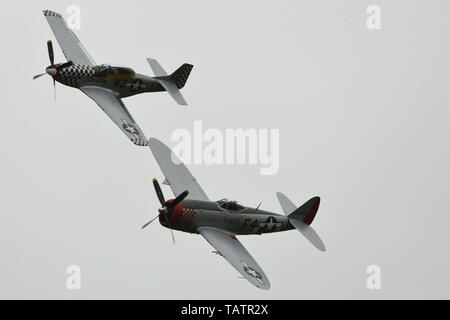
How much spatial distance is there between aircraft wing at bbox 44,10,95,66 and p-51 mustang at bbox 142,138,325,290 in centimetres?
560

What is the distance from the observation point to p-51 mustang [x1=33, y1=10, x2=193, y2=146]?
1129 inches

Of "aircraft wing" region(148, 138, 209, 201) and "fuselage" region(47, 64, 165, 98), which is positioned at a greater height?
"fuselage" region(47, 64, 165, 98)

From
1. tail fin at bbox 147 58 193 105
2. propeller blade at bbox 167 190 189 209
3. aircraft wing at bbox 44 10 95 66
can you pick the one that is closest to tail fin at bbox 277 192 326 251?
propeller blade at bbox 167 190 189 209

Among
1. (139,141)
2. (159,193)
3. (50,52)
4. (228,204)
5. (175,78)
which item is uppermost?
(50,52)

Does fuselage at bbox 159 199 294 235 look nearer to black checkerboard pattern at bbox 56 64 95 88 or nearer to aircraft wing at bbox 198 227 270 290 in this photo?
aircraft wing at bbox 198 227 270 290

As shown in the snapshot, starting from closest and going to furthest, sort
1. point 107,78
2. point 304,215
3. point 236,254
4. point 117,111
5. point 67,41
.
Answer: point 236,254, point 304,215, point 117,111, point 107,78, point 67,41

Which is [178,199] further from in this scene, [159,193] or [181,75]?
[181,75]

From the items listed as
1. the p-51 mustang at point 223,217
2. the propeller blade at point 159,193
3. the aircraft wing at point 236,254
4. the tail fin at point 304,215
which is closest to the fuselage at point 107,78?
the p-51 mustang at point 223,217

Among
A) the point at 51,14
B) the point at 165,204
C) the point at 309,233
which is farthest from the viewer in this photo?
the point at 51,14

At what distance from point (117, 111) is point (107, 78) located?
1.61 meters

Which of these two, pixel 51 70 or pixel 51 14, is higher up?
pixel 51 14

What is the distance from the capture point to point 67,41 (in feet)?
103

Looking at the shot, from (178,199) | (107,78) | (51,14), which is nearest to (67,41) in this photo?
(51,14)

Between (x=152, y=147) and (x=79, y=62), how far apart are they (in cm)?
538
